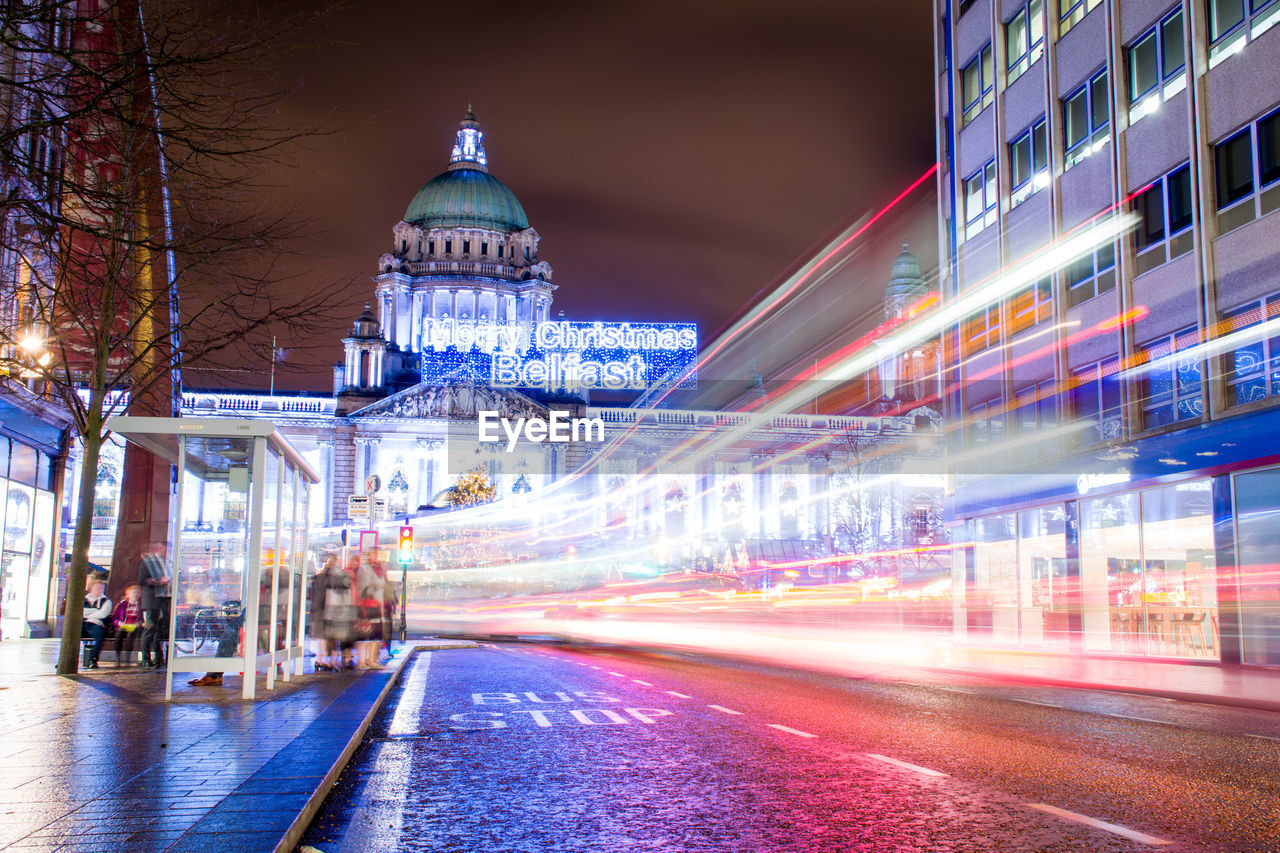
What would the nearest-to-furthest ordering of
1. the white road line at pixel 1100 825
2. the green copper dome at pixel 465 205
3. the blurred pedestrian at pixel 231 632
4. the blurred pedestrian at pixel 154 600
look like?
1. the white road line at pixel 1100 825
2. the blurred pedestrian at pixel 231 632
3. the blurred pedestrian at pixel 154 600
4. the green copper dome at pixel 465 205

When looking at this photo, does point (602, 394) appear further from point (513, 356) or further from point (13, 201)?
point (13, 201)

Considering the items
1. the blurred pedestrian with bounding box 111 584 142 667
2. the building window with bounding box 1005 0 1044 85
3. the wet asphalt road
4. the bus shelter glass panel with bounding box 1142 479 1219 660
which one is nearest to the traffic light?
the blurred pedestrian with bounding box 111 584 142 667

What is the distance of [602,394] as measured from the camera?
12475 centimetres

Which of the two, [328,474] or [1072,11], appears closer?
[1072,11]

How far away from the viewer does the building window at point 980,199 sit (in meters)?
32.0

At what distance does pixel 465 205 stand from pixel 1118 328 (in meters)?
104

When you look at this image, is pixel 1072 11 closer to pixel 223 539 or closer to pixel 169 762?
pixel 223 539

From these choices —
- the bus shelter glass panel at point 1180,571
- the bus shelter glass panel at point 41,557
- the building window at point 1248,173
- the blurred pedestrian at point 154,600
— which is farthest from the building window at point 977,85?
the bus shelter glass panel at point 41,557

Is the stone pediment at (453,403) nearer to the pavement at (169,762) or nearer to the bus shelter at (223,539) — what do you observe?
the bus shelter at (223,539)

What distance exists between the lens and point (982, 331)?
32219mm

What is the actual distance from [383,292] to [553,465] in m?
31.2

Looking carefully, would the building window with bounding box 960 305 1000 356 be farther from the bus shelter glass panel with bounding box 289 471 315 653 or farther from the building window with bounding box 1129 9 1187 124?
the bus shelter glass panel with bounding box 289 471 315 653

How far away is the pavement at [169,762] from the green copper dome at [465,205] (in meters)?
112
